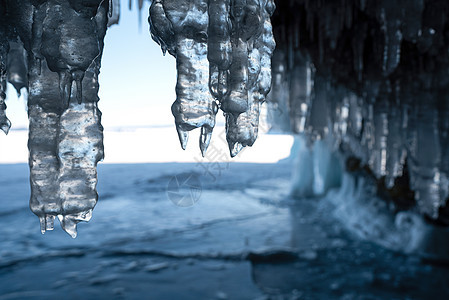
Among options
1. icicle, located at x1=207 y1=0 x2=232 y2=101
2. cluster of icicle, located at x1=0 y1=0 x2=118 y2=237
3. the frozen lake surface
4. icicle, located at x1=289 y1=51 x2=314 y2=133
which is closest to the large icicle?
cluster of icicle, located at x1=0 y1=0 x2=118 y2=237

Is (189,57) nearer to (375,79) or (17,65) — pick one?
(17,65)

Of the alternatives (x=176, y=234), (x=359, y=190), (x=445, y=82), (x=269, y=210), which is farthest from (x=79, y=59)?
(x=269, y=210)

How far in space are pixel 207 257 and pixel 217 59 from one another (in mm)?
3971

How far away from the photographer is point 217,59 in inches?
42.2

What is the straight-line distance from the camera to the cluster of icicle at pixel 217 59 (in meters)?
1.00

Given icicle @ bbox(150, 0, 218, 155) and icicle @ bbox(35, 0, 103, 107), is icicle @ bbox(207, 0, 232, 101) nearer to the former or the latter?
icicle @ bbox(150, 0, 218, 155)

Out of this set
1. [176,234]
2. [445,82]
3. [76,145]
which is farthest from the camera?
[176,234]

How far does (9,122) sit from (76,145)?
412 mm

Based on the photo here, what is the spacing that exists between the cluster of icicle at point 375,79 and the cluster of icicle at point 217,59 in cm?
174

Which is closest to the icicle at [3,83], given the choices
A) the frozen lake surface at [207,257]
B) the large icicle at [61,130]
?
the large icicle at [61,130]

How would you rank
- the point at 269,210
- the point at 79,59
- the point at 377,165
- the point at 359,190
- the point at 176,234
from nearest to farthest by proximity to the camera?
the point at 79,59
the point at 377,165
the point at 176,234
the point at 359,190
the point at 269,210

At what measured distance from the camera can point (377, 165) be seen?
13.7 feet

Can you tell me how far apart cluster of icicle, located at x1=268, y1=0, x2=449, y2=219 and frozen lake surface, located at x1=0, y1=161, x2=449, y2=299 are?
1118 millimetres

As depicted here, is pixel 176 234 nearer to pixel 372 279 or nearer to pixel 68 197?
pixel 372 279
